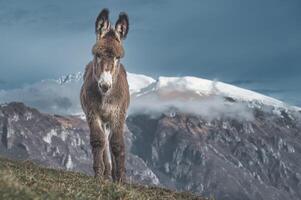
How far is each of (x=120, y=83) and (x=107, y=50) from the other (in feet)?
7.21

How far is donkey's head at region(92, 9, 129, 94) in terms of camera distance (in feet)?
74.7

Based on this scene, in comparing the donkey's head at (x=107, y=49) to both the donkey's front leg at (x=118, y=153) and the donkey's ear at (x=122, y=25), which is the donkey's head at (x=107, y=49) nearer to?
the donkey's ear at (x=122, y=25)

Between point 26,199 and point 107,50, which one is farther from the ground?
point 107,50

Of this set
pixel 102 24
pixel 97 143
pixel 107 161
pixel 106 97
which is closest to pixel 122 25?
pixel 102 24

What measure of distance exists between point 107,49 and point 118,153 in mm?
4545

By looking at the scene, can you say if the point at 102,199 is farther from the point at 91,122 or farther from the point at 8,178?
the point at 91,122

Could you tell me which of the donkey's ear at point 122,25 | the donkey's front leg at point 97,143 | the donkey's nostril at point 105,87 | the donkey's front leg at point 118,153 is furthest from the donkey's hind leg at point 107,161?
the donkey's ear at point 122,25

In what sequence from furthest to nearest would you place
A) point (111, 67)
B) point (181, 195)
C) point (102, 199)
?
point (181, 195)
point (111, 67)
point (102, 199)

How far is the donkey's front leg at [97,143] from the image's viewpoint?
77.2 ft

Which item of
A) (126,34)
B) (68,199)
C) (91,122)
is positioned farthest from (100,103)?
(68,199)

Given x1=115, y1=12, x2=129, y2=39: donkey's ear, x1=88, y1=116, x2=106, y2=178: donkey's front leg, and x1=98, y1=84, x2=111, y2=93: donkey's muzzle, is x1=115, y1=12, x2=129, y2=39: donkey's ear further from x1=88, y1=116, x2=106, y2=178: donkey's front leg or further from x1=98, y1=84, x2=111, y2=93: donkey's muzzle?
x1=88, y1=116, x2=106, y2=178: donkey's front leg

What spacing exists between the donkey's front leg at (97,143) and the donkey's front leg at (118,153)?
879 mm

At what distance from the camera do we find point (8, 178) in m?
10.8

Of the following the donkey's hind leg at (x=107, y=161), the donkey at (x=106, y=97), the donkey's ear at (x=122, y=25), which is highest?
the donkey's ear at (x=122, y=25)
